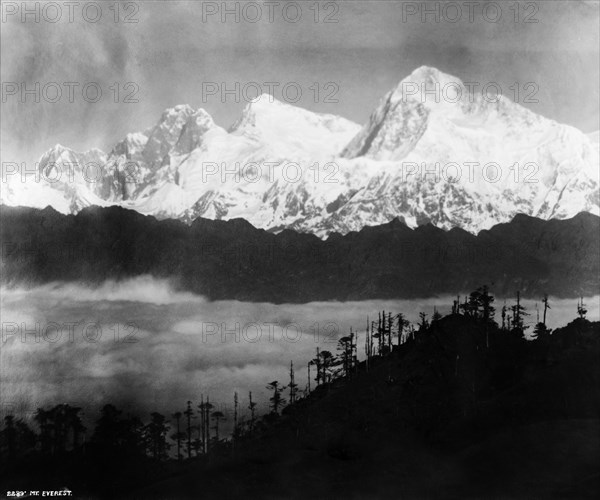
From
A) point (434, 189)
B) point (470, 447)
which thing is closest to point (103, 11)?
point (434, 189)

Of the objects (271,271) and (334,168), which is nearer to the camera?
(271,271)

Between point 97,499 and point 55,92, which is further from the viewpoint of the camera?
point 55,92

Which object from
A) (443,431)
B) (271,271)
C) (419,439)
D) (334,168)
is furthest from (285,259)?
(443,431)

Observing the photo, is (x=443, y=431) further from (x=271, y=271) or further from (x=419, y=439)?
(x=271, y=271)

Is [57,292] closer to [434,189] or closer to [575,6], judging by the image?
[434,189]

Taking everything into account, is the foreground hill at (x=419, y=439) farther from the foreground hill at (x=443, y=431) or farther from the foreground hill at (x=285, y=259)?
the foreground hill at (x=285, y=259)
